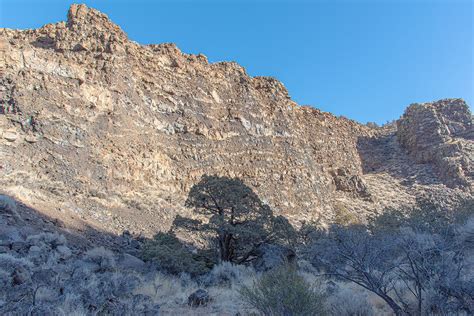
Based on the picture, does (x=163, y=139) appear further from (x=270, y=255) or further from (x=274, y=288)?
(x=274, y=288)

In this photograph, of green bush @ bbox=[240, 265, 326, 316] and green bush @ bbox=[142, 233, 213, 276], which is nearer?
green bush @ bbox=[240, 265, 326, 316]

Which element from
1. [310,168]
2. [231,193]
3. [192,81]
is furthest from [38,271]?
[310,168]

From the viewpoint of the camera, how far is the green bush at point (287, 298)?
4.92 metres

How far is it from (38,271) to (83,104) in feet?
57.7

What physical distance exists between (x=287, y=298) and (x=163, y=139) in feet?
74.1

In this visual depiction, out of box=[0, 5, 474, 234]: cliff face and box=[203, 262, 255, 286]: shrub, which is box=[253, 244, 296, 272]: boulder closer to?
box=[203, 262, 255, 286]: shrub

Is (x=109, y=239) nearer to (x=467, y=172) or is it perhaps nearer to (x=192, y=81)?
(x=192, y=81)

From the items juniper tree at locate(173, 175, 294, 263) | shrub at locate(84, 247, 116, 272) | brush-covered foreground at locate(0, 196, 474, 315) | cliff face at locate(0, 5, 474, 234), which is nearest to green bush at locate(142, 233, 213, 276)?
juniper tree at locate(173, 175, 294, 263)

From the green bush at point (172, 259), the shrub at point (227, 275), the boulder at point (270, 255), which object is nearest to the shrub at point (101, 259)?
the green bush at point (172, 259)

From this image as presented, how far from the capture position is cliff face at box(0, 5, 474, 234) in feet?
59.7

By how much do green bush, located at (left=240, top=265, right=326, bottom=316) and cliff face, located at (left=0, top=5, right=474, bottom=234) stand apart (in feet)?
35.5

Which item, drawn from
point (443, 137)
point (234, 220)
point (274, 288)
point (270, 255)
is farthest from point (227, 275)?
point (443, 137)

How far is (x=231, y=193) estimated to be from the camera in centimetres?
1321

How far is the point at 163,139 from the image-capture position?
86.7ft
